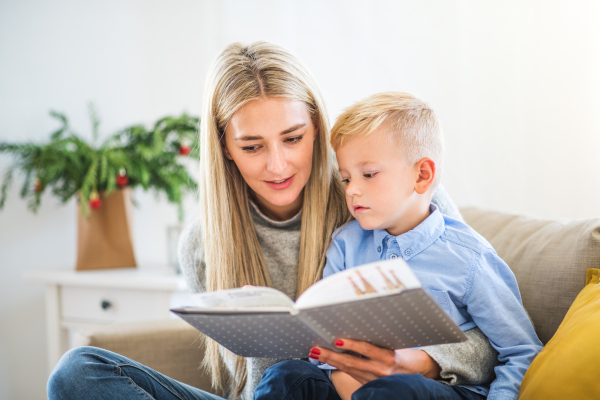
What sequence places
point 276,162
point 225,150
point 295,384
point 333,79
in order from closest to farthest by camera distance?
point 295,384 < point 276,162 < point 225,150 < point 333,79

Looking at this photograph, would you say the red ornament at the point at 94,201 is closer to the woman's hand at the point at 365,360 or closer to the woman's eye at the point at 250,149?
the woman's eye at the point at 250,149

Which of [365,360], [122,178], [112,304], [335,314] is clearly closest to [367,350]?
[365,360]

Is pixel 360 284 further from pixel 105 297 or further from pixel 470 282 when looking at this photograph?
pixel 105 297

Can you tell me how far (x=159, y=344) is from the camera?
1.46 m

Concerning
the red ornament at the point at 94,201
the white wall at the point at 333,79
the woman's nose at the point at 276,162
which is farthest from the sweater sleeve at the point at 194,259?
the white wall at the point at 333,79

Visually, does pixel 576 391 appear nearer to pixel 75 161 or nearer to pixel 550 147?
pixel 550 147

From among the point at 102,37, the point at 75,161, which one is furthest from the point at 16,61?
the point at 75,161

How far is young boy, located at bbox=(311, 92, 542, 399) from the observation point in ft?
3.31

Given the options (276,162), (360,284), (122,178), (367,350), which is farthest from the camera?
(122,178)

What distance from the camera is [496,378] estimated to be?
990mm

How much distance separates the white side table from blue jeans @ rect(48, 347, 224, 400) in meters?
0.85

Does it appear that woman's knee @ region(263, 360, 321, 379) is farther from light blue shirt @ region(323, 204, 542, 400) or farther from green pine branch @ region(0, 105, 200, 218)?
green pine branch @ region(0, 105, 200, 218)

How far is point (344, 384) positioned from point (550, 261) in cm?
53

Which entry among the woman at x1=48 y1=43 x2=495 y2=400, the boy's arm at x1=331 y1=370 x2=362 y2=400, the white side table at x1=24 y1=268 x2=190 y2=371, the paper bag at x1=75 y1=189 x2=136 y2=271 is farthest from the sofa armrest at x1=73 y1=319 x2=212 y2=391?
the paper bag at x1=75 y1=189 x2=136 y2=271
